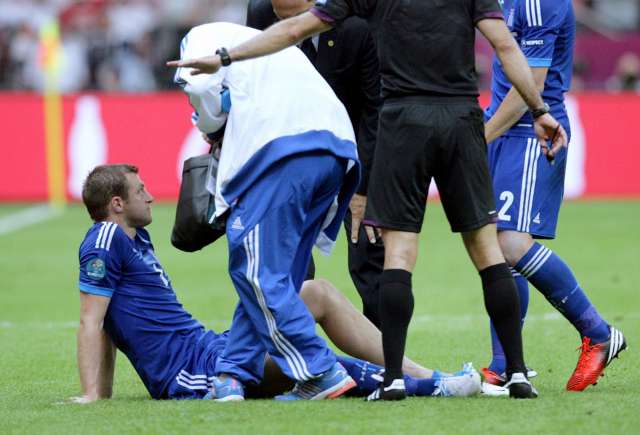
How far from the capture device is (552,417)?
5.21 metres

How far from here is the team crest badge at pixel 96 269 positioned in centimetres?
586

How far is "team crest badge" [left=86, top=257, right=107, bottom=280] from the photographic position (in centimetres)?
586

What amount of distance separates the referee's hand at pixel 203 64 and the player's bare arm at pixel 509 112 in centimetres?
162

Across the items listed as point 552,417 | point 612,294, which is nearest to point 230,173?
point 552,417

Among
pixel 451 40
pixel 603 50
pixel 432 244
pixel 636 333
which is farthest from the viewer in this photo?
pixel 603 50

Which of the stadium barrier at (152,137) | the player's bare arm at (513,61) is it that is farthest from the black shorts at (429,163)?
the stadium barrier at (152,137)

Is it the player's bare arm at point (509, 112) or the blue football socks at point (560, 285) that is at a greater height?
the player's bare arm at point (509, 112)

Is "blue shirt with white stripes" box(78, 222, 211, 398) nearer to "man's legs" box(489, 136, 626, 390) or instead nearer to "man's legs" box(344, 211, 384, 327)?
"man's legs" box(344, 211, 384, 327)

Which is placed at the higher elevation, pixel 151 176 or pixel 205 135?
pixel 205 135

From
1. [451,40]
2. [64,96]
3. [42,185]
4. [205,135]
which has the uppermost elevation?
[451,40]

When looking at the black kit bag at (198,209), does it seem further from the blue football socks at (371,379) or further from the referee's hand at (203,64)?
the blue football socks at (371,379)

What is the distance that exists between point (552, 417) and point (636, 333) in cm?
331

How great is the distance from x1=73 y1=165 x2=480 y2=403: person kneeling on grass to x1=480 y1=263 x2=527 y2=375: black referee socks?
22 cm

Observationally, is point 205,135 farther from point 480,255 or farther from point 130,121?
point 130,121
